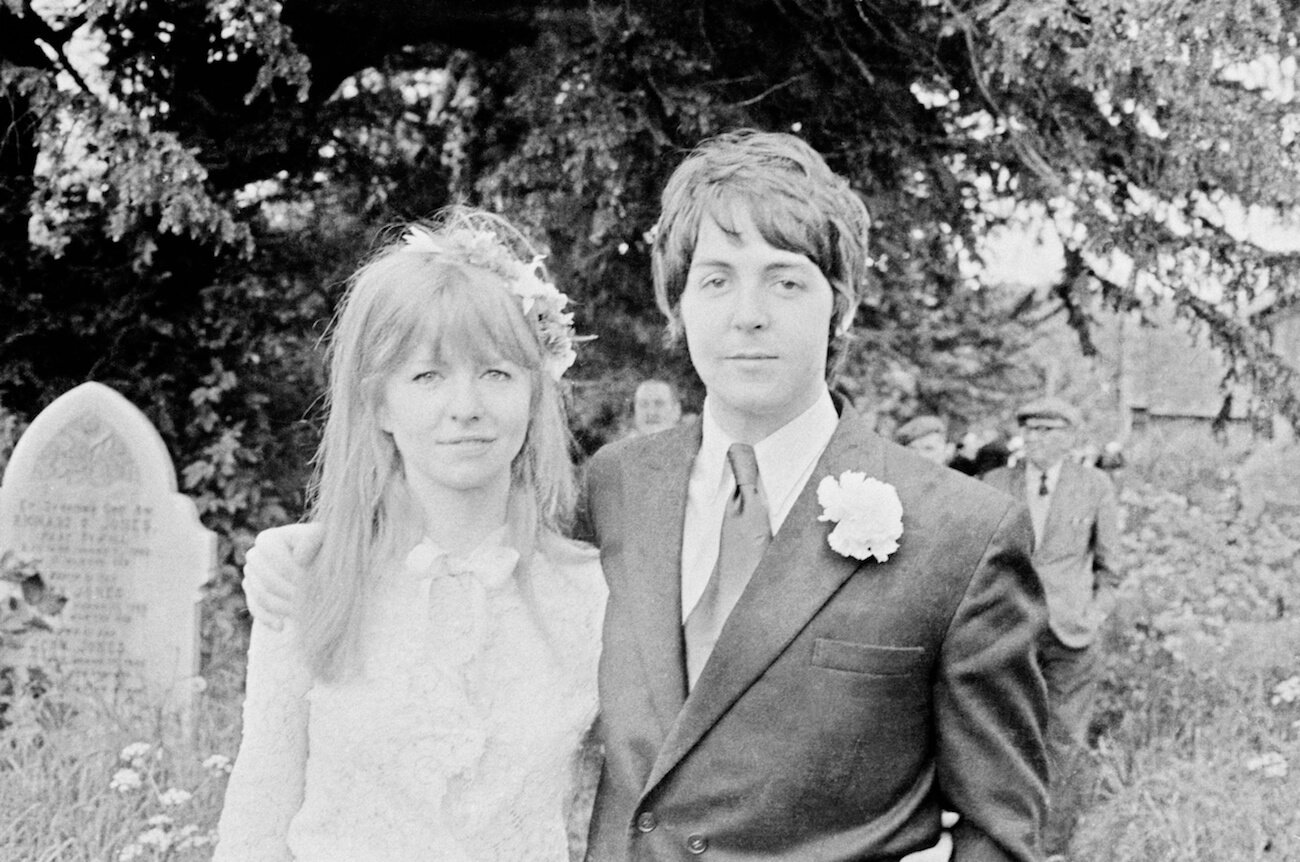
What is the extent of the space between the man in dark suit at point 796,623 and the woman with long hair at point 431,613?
18 cm

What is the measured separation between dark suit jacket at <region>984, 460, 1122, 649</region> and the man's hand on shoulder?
4189 millimetres

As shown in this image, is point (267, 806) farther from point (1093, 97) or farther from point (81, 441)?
point (1093, 97)

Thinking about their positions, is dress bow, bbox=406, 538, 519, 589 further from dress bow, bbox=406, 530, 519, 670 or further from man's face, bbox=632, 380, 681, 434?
man's face, bbox=632, 380, 681, 434

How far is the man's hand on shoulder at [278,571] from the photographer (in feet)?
7.09

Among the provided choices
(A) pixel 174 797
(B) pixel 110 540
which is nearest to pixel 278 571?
(A) pixel 174 797

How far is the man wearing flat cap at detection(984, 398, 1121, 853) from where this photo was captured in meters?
5.67

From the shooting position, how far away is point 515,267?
2287 millimetres

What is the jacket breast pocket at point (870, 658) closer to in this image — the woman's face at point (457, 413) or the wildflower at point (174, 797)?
the woman's face at point (457, 413)

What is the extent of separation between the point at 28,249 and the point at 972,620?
6.62m

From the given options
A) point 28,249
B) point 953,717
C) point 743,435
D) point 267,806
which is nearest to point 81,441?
point 28,249

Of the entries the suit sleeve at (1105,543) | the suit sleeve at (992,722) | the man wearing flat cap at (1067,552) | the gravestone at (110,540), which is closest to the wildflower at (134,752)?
the gravestone at (110,540)

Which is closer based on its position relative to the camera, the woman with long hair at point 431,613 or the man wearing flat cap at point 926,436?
the woman with long hair at point 431,613

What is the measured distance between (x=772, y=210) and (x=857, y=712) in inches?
31.5

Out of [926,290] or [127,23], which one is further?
[926,290]
